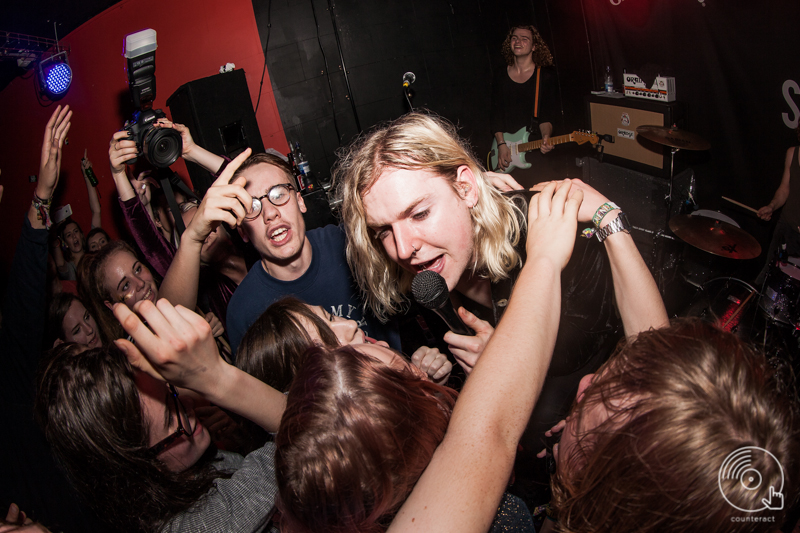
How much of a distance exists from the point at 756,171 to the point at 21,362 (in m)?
5.67

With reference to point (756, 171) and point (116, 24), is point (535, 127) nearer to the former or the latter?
point (756, 171)

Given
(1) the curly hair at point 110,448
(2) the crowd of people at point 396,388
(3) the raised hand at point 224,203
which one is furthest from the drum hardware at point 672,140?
(1) the curly hair at point 110,448

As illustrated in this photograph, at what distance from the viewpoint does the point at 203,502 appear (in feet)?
4.35

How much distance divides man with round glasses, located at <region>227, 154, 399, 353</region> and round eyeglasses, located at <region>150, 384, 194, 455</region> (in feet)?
2.55

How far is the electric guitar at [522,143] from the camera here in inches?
202

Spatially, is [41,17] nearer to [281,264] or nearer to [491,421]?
[281,264]

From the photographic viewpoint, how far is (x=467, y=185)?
1.80m

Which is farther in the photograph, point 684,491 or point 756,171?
point 756,171

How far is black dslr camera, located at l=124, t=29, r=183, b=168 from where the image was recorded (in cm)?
225

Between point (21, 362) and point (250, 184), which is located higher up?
point (250, 184)

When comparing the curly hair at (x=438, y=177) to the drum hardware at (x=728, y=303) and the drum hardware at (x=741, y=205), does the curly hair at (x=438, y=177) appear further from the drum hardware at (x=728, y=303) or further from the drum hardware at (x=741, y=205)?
the drum hardware at (x=741, y=205)

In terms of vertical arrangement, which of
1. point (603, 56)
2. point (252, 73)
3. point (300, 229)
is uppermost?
point (252, 73)

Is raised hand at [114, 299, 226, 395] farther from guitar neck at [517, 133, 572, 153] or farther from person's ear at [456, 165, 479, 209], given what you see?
guitar neck at [517, 133, 572, 153]

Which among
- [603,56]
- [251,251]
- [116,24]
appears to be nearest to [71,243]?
[116,24]
